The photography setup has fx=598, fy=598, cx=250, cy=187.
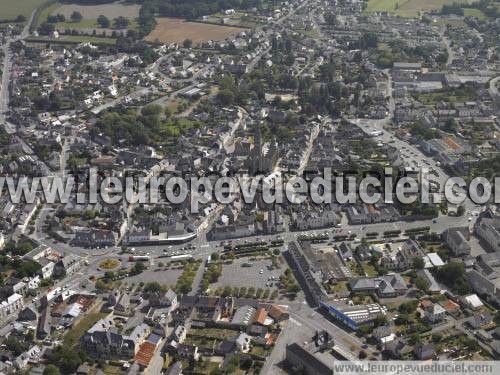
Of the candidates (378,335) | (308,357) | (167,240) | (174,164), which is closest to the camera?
(308,357)

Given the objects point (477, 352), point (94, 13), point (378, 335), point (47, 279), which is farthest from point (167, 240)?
point (94, 13)

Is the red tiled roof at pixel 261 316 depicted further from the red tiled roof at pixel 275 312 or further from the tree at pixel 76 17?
the tree at pixel 76 17

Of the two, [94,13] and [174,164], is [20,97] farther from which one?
[94,13]

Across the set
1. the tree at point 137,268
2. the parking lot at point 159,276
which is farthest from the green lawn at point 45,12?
the parking lot at point 159,276

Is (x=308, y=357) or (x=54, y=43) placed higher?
(x=54, y=43)

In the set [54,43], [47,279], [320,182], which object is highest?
[54,43]

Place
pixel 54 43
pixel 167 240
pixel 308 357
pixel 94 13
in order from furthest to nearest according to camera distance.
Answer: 1. pixel 94 13
2. pixel 54 43
3. pixel 167 240
4. pixel 308 357

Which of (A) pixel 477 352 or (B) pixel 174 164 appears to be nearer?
(A) pixel 477 352
